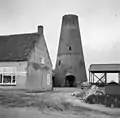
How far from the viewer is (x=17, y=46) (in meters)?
32.3

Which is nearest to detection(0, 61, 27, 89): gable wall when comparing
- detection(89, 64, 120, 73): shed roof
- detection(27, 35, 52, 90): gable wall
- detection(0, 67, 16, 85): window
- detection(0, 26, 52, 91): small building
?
detection(0, 26, 52, 91): small building

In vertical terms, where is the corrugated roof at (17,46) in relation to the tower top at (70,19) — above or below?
below

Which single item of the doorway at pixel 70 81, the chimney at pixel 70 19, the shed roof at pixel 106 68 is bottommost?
the doorway at pixel 70 81

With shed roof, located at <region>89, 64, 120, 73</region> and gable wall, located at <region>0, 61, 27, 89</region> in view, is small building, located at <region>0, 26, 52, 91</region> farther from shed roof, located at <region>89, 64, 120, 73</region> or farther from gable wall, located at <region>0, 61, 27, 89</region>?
shed roof, located at <region>89, 64, 120, 73</region>

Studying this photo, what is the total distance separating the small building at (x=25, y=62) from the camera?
2891 cm

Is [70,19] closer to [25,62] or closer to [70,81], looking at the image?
[70,81]

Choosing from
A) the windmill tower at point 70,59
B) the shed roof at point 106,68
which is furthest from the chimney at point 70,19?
the shed roof at point 106,68

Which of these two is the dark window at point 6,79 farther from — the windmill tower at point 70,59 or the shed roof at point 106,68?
the windmill tower at point 70,59

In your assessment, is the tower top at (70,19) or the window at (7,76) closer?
the window at (7,76)

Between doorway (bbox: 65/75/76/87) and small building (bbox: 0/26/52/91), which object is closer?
small building (bbox: 0/26/52/91)

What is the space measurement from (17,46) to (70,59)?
1733cm

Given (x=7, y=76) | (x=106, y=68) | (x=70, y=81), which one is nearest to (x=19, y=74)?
(x=7, y=76)

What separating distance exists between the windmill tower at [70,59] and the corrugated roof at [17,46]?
15670mm

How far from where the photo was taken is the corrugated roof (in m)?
29.9
